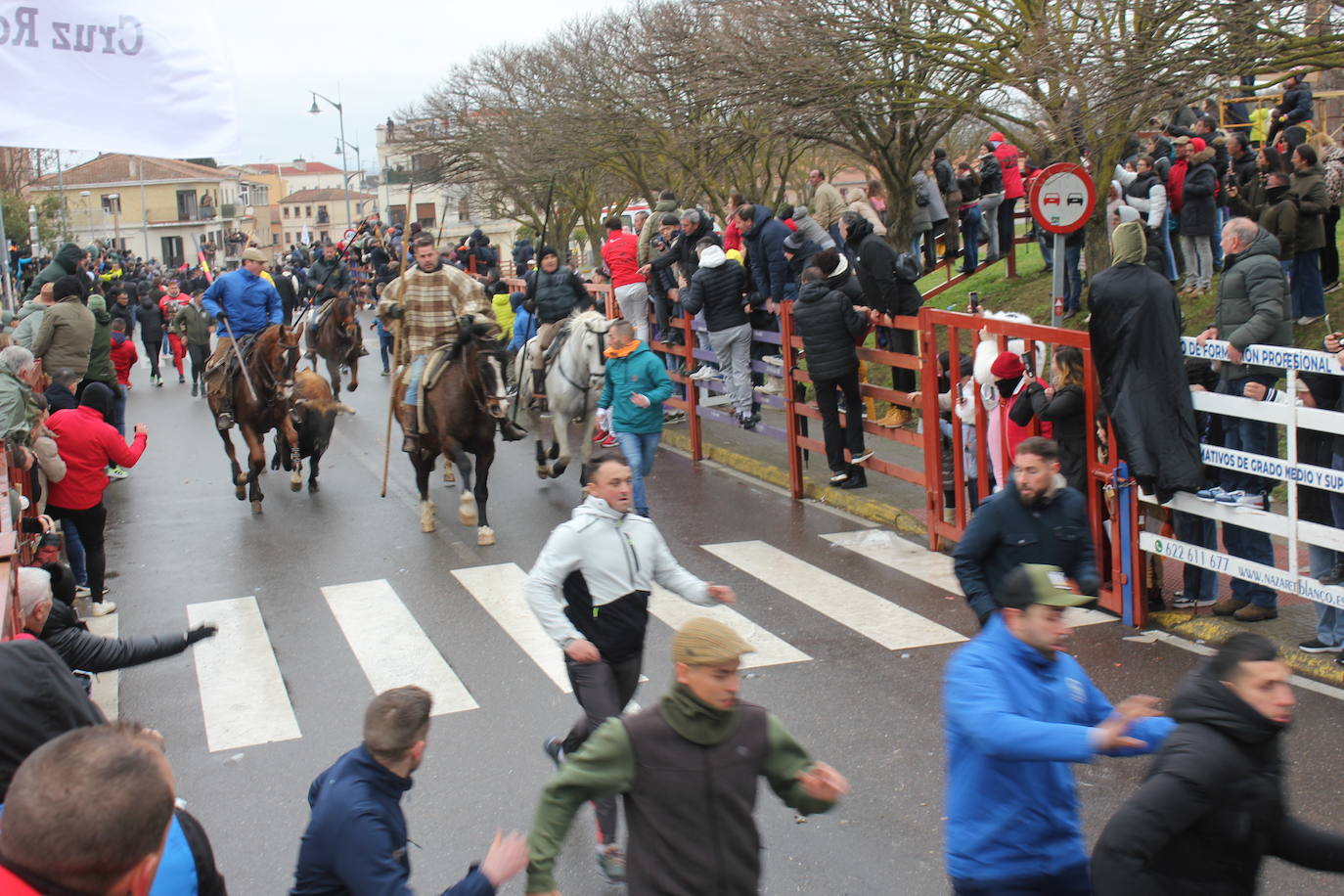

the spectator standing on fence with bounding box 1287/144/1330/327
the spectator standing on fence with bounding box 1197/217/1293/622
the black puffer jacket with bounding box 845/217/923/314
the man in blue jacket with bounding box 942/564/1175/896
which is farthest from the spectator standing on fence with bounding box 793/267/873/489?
the man in blue jacket with bounding box 942/564/1175/896

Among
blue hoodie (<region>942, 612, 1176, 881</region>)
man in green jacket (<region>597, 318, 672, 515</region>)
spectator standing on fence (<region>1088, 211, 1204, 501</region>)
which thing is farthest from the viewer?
man in green jacket (<region>597, 318, 672, 515</region>)

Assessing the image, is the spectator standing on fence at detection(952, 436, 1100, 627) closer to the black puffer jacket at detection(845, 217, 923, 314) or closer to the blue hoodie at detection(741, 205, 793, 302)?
the black puffer jacket at detection(845, 217, 923, 314)

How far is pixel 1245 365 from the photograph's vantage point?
938 cm

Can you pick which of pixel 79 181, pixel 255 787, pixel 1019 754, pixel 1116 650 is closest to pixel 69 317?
pixel 255 787

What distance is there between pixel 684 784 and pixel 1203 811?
146 cm

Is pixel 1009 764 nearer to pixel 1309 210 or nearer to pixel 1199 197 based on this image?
pixel 1309 210

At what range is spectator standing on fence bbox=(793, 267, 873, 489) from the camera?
13000 millimetres

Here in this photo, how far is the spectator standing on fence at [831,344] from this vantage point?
13.0m

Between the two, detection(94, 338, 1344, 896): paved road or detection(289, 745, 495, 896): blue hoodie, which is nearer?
detection(289, 745, 495, 896): blue hoodie

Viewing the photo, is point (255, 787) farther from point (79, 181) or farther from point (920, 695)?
point (79, 181)

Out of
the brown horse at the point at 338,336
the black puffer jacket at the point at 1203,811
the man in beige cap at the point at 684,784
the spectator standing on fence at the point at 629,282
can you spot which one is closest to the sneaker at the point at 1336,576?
the black puffer jacket at the point at 1203,811

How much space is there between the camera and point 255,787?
24.8 feet

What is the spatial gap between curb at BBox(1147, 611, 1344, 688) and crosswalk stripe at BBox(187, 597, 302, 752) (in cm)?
578

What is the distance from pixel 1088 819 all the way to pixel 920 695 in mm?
1973
